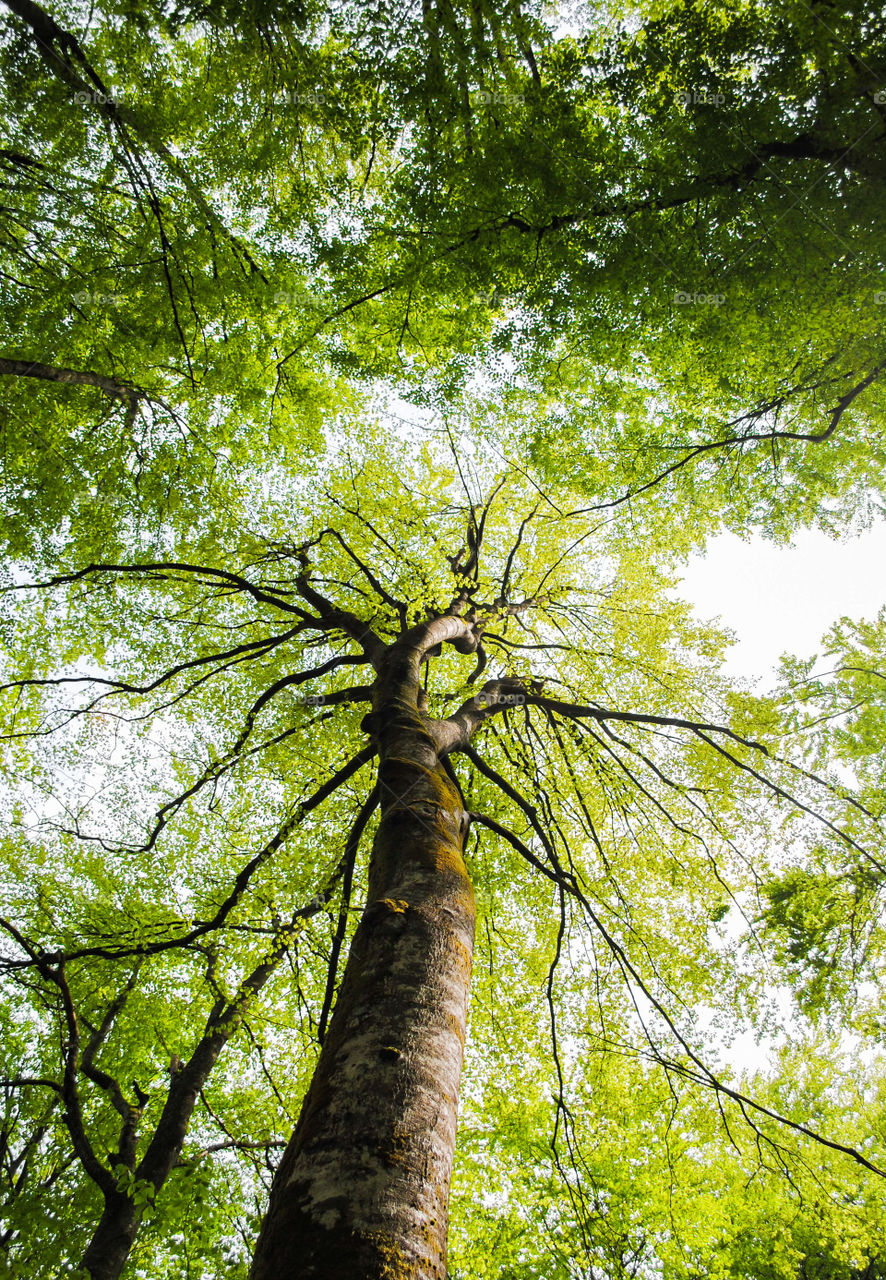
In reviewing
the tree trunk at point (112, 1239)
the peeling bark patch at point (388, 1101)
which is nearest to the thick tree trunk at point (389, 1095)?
the peeling bark patch at point (388, 1101)

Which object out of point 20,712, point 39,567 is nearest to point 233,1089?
point 20,712

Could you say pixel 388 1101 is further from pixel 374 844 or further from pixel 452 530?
pixel 452 530

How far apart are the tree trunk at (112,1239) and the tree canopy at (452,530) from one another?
0.11 feet

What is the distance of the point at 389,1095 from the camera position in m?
1.51

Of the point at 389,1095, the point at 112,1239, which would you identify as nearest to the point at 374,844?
the point at 389,1095

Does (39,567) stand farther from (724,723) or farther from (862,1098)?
(862,1098)

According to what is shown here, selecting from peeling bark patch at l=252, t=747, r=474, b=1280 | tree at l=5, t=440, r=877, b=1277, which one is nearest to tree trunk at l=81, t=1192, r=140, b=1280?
tree at l=5, t=440, r=877, b=1277

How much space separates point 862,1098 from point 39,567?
17765 millimetres

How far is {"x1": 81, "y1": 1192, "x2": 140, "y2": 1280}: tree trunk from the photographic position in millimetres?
4750

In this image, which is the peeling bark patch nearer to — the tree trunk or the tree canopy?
the tree canopy

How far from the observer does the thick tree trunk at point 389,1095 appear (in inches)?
46.5

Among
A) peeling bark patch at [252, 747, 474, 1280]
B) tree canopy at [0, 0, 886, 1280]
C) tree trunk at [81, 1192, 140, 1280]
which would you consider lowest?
tree trunk at [81, 1192, 140, 1280]

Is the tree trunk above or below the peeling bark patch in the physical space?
below

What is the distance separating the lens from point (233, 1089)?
28.7 feet
